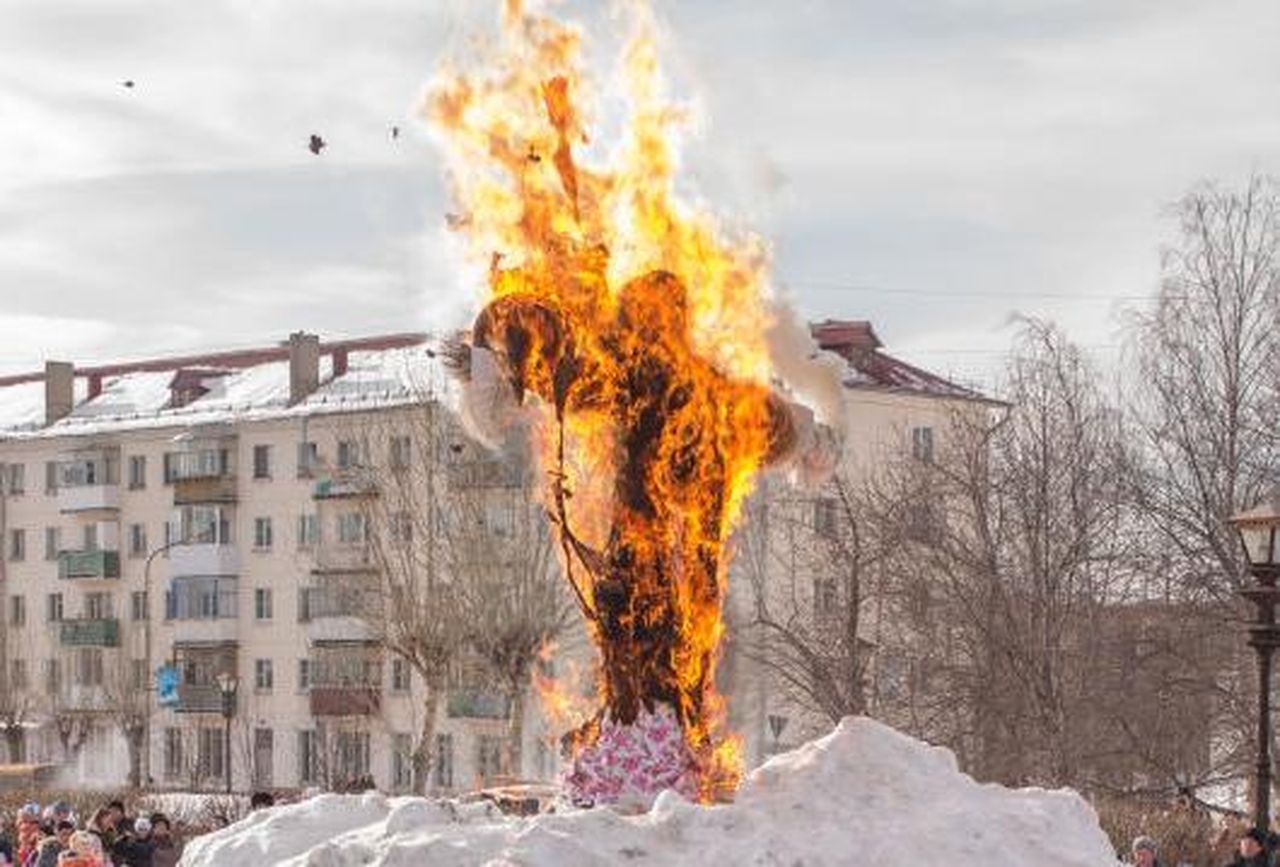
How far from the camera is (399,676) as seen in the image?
63.3 m

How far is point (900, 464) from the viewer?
43281mm

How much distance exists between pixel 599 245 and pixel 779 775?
403cm

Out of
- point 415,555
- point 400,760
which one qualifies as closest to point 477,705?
point 400,760

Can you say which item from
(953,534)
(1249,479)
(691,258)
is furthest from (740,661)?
(691,258)

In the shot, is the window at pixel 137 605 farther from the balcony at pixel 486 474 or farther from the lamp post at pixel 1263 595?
the lamp post at pixel 1263 595

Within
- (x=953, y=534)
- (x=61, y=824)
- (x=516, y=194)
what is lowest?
(x=61, y=824)

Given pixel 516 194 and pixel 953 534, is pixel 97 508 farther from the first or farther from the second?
pixel 516 194

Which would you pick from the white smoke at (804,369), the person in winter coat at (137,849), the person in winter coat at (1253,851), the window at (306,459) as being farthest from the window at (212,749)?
the white smoke at (804,369)

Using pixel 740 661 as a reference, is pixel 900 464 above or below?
above

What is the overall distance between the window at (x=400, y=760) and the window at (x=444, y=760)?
99 cm

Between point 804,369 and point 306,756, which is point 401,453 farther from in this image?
point 804,369

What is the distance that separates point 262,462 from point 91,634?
26.1 feet

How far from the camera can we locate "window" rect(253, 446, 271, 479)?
70.5m

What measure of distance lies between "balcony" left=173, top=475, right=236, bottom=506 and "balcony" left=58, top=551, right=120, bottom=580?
153 inches
